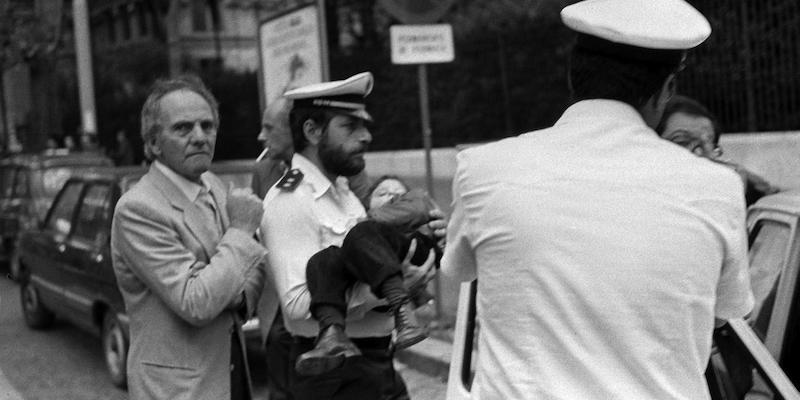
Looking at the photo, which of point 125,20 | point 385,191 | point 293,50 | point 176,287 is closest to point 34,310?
point 293,50

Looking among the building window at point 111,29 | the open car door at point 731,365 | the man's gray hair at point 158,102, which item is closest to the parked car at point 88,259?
the man's gray hair at point 158,102

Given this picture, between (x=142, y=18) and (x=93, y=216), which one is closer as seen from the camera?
(x=93, y=216)

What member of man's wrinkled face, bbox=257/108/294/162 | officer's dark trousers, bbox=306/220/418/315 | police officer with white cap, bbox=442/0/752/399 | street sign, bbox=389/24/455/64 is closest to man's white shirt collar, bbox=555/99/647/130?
police officer with white cap, bbox=442/0/752/399

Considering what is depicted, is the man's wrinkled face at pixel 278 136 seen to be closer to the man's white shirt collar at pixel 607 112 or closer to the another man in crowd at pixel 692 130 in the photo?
the another man in crowd at pixel 692 130

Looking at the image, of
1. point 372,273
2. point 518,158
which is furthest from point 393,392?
point 518,158

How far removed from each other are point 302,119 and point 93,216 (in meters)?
5.99

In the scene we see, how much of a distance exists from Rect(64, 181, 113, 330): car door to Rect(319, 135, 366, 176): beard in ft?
17.0

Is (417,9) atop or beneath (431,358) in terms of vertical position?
atop

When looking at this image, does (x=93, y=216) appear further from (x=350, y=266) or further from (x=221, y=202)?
(x=350, y=266)

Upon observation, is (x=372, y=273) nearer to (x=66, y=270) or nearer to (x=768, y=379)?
(x=768, y=379)

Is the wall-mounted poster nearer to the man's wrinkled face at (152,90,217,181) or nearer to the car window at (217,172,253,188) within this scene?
the car window at (217,172,253,188)

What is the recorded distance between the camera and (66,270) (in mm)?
9953

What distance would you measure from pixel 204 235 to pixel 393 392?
81 cm

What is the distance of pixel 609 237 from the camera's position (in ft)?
7.04
